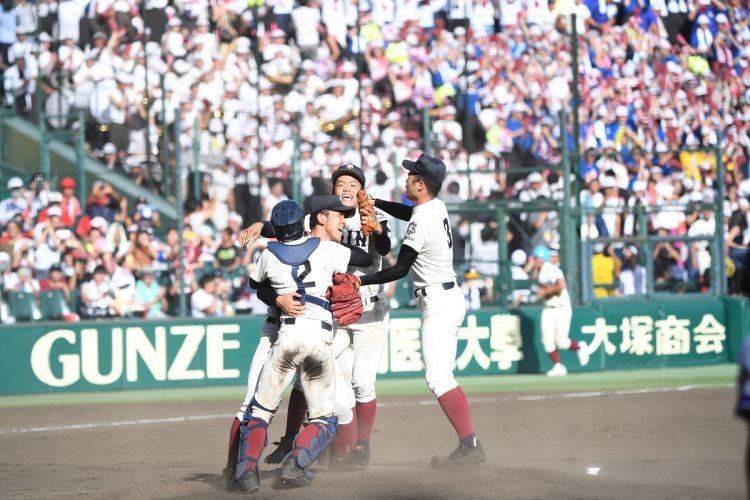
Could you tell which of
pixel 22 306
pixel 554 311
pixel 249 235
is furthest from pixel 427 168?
pixel 22 306

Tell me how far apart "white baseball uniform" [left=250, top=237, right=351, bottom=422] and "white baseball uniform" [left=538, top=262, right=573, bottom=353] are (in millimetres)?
9161

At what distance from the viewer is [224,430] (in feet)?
38.3

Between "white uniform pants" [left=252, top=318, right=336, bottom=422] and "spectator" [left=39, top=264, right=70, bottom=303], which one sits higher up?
"spectator" [left=39, top=264, right=70, bottom=303]

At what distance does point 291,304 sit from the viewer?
7.15 metres

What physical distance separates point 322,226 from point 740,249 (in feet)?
40.7

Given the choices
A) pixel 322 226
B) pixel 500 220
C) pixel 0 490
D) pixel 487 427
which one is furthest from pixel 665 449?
pixel 500 220

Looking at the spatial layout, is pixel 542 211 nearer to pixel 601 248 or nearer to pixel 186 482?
pixel 601 248

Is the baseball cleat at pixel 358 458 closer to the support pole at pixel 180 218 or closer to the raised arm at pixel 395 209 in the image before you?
the raised arm at pixel 395 209

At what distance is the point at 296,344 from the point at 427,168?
1.85 meters

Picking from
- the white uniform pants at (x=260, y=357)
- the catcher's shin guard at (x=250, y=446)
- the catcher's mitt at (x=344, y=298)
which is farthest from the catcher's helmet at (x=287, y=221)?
the catcher's shin guard at (x=250, y=446)

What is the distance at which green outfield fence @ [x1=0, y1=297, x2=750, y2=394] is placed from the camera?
1517cm

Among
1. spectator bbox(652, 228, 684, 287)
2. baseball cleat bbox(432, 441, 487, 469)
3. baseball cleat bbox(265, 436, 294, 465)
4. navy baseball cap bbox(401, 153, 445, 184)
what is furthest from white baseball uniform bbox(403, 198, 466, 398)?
spectator bbox(652, 228, 684, 287)

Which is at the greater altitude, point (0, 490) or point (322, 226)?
point (322, 226)

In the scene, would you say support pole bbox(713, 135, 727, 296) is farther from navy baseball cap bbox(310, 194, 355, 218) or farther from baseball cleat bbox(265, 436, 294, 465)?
baseball cleat bbox(265, 436, 294, 465)
